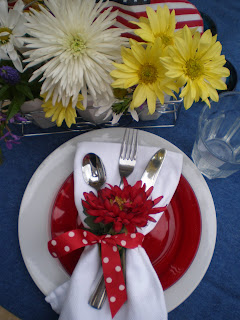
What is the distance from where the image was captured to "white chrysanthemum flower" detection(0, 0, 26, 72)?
23cm

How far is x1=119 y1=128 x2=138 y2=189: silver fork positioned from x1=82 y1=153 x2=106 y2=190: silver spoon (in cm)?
3

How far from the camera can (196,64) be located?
0.23m

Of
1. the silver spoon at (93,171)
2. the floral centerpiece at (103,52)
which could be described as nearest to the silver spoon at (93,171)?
the silver spoon at (93,171)

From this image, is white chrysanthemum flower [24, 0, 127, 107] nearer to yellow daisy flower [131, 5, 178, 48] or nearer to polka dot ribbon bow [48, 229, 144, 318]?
yellow daisy flower [131, 5, 178, 48]

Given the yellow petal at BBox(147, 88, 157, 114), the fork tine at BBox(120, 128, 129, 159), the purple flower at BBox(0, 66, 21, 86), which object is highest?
the purple flower at BBox(0, 66, 21, 86)

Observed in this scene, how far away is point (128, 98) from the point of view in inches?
10.7

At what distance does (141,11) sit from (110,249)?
0.29 metres

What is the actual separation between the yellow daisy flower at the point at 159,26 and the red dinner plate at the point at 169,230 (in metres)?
0.19

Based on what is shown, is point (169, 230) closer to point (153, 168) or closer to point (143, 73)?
point (153, 168)

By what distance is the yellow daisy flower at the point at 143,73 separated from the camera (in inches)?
8.7

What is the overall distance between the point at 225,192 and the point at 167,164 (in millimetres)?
121

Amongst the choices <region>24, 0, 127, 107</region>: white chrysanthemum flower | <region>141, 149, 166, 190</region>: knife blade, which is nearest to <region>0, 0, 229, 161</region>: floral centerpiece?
<region>24, 0, 127, 107</region>: white chrysanthemum flower

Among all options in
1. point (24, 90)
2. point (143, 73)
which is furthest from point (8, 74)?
point (143, 73)

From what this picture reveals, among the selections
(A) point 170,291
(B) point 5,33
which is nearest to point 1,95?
(B) point 5,33
